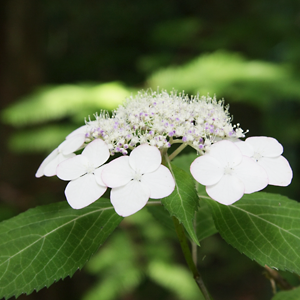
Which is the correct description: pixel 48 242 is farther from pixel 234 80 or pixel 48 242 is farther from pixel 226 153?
pixel 234 80

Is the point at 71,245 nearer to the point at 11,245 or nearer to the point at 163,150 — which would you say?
the point at 11,245

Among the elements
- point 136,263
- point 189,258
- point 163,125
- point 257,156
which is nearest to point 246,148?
point 257,156

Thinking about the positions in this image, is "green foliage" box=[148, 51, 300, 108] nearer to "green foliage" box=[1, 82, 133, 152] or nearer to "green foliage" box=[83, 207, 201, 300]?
"green foliage" box=[1, 82, 133, 152]

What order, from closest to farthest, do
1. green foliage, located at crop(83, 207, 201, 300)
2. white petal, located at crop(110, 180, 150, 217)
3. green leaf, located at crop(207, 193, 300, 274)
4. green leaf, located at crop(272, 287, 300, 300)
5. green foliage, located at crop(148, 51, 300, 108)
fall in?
white petal, located at crop(110, 180, 150, 217)
green leaf, located at crop(207, 193, 300, 274)
green leaf, located at crop(272, 287, 300, 300)
green foliage, located at crop(148, 51, 300, 108)
green foliage, located at crop(83, 207, 201, 300)

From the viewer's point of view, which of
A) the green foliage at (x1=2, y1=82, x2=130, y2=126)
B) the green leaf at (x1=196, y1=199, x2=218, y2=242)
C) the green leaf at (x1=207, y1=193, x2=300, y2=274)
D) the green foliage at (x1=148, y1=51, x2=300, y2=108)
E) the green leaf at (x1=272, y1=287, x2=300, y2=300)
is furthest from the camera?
the green foliage at (x1=148, y1=51, x2=300, y2=108)

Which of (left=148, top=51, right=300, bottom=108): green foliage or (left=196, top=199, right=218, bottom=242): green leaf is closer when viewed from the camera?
(left=196, top=199, right=218, bottom=242): green leaf

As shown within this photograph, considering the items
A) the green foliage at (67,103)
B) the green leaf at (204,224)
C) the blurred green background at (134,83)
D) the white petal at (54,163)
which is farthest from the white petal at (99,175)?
the green foliage at (67,103)

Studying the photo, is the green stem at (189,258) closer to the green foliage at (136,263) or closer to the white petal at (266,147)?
the white petal at (266,147)

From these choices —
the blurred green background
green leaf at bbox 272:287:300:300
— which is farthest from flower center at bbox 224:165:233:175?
the blurred green background
